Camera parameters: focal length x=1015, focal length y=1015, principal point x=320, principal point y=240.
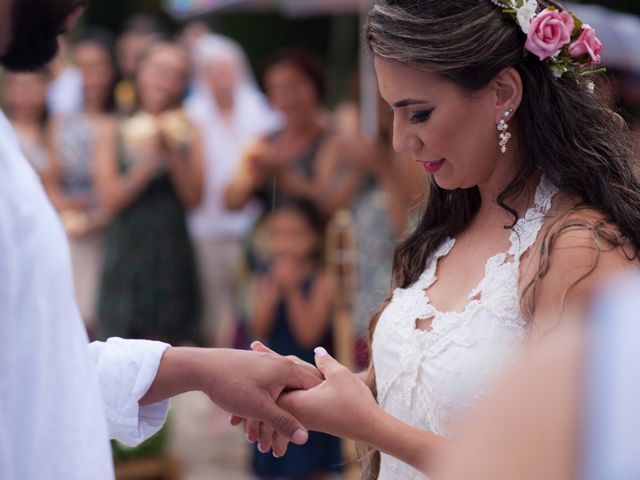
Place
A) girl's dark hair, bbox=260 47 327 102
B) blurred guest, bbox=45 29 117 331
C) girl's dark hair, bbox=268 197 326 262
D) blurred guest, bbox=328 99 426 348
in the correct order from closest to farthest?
blurred guest, bbox=328 99 426 348 < girl's dark hair, bbox=268 197 326 262 < girl's dark hair, bbox=260 47 327 102 < blurred guest, bbox=45 29 117 331

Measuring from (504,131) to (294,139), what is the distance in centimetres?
339

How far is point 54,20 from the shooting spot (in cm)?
176

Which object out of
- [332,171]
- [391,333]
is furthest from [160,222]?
[391,333]

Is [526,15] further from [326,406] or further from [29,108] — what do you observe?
[29,108]

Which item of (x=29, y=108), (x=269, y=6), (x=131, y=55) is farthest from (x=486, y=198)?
(x=269, y=6)

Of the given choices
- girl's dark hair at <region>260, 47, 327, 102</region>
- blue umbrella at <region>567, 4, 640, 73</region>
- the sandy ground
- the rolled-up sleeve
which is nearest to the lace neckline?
the rolled-up sleeve

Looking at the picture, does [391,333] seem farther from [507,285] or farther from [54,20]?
[54,20]

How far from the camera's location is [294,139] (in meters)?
5.61

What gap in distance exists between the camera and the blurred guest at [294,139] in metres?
5.41

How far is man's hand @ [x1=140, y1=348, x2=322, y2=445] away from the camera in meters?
2.23

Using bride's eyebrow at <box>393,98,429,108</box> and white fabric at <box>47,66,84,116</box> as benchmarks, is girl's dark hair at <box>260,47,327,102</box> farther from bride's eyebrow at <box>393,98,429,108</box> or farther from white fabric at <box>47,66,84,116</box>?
bride's eyebrow at <box>393,98,429,108</box>

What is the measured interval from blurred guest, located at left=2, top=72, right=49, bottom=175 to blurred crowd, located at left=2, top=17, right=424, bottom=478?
0.03 feet

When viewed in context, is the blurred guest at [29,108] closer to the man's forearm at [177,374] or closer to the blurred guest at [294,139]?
the blurred guest at [294,139]

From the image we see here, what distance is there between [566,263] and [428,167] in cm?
43
